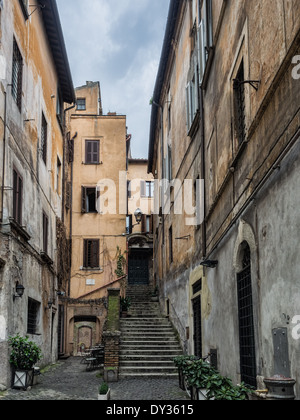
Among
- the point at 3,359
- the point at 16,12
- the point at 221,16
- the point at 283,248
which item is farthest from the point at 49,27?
the point at 283,248

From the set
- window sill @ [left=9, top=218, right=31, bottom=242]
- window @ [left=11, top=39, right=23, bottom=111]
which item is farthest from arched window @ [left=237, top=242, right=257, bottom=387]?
window @ [left=11, top=39, right=23, bottom=111]

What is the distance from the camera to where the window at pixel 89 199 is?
25875 millimetres

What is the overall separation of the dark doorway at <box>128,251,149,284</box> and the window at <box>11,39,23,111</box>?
18958 millimetres

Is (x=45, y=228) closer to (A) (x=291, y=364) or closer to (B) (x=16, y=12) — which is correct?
(B) (x=16, y=12)

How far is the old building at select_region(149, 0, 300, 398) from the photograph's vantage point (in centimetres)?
554

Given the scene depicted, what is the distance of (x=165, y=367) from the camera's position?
1395 cm

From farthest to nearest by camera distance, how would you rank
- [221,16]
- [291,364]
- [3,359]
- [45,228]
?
1. [45,228]
2. [3,359]
3. [221,16]
4. [291,364]

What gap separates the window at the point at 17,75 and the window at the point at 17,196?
6.61 feet

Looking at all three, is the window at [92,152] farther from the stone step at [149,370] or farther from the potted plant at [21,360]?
the potted plant at [21,360]

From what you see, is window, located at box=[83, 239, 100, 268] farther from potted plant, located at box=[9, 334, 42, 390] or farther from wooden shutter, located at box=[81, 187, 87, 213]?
potted plant, located at box=[9, 334, 42, 390]

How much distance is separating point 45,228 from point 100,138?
10.6 metres

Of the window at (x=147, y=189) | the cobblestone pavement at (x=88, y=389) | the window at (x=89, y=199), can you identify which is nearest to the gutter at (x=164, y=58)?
the window at (x=89, y=199)

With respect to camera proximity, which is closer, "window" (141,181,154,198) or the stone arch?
the stone arch

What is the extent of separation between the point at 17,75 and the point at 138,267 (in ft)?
63.7
